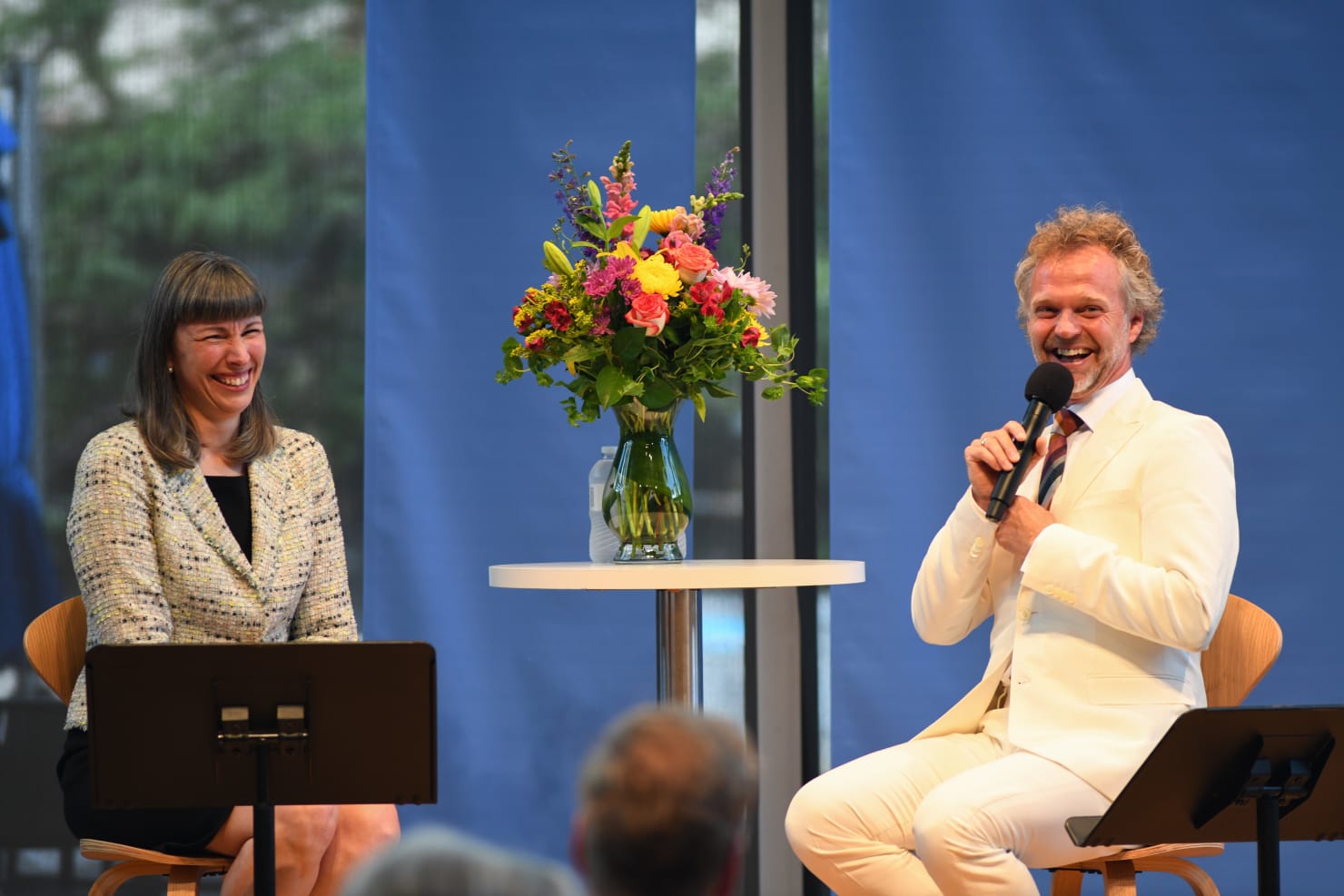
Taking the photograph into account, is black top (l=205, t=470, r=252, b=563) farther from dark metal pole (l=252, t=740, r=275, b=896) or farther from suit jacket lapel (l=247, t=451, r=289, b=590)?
dark metal pole (l=252, t=740, r=275, b=896)

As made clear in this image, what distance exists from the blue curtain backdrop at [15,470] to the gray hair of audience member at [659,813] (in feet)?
10.6

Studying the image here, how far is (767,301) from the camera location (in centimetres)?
292

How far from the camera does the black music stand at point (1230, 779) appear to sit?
200 cm

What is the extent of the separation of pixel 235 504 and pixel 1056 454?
1.66m

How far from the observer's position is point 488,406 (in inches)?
153

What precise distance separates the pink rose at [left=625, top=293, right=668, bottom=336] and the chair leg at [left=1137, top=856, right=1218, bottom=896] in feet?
4.30

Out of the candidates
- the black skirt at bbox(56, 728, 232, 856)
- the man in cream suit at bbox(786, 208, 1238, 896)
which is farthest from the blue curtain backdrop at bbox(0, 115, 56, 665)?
the man in cream suit at bbox(786, 208, 1238, 896)

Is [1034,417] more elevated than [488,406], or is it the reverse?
[488,406]

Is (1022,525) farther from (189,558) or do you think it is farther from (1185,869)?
(189,558)

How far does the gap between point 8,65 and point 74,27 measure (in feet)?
0.67

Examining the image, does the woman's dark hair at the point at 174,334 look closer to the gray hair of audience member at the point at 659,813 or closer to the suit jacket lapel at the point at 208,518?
the suit jacket lapel at the point at 208,518

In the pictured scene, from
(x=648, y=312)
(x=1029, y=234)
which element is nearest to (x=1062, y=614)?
(x=648, y=312)

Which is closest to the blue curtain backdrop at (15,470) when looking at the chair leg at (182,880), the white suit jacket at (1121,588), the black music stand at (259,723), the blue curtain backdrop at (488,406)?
the blue curtain backdrop at (488,406)

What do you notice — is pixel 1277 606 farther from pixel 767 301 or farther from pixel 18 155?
pixel 18 155
